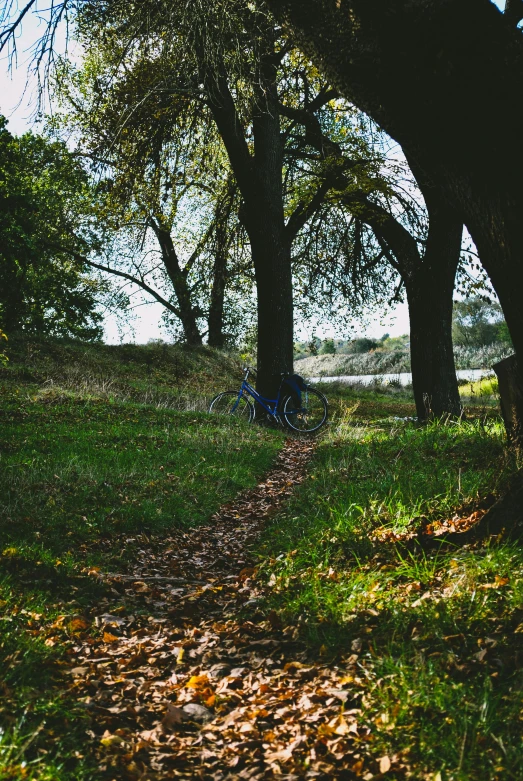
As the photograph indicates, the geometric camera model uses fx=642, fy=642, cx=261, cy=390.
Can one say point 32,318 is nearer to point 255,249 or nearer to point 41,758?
point 255,249

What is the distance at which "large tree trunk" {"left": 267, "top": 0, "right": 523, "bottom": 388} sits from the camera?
4340mm

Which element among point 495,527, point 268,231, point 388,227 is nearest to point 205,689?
point 495,527

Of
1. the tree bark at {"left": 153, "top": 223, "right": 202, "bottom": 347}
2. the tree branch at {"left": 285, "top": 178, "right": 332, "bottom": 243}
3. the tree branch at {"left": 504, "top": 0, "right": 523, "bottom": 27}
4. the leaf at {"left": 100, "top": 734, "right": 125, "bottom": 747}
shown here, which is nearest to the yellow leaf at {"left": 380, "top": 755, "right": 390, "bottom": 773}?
the leaf at {"left": 100, "top": 734, "right": 125, "bottom": 747}

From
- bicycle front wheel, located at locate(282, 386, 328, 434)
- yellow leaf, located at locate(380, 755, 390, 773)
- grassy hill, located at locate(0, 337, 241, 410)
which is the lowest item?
yellow leaf, located at locate(380, 755, 390, 773)

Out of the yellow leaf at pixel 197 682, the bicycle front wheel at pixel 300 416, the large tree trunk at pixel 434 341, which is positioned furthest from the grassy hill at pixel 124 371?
the yellow leaf at pixel 197 682

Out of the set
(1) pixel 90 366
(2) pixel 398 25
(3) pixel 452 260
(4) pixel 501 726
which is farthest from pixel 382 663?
(1) pixel 90 366

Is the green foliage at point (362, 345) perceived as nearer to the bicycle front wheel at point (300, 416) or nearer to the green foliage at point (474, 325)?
the green foliage at point (474, 325)

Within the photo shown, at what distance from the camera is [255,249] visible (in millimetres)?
13305

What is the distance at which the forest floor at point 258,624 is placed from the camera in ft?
9.48

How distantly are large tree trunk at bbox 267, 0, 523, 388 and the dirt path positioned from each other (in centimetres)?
298

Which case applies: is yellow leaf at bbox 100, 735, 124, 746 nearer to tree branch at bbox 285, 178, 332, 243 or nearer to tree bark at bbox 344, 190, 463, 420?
tree bark at bbox 344, 190, 463, 420

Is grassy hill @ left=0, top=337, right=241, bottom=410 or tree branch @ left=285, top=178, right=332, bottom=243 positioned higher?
tree branch @ left=285, top=178, right=332, bottom=243

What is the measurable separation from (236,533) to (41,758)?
13.1ft

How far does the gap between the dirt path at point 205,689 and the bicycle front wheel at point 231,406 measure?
8.00 meters
